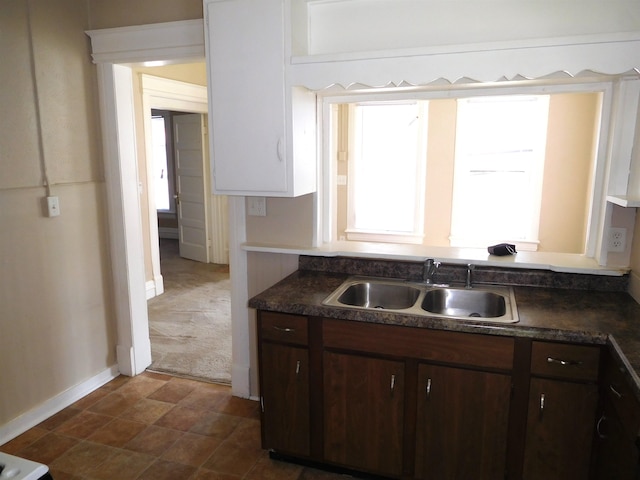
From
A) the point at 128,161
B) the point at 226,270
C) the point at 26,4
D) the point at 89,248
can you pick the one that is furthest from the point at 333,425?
the point at 226,270

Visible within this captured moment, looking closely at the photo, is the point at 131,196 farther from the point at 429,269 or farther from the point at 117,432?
the point at 429,269

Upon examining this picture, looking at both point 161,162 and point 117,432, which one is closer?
point 117,432

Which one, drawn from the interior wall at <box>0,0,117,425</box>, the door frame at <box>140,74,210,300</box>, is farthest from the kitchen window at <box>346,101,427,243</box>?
the interior wall at <box>0,0,117,425</box>

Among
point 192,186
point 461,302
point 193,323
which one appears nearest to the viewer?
point 461,302

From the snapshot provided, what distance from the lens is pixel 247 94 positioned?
2154mm

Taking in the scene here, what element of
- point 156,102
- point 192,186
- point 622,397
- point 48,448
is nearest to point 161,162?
point 192,186

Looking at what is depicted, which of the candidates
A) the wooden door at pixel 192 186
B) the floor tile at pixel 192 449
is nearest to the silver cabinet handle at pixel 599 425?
the floor tile at pixel 192 449

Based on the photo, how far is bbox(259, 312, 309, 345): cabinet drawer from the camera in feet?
6.82

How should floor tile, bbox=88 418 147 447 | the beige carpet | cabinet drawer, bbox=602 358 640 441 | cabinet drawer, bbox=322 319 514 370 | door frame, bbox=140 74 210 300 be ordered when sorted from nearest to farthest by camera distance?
1. cabinet drawer, bbox=602 358 640 441
2. cabinet drawer, bbox=322 319 514 370
3. floor tile, bbox=88 418 147 447
4. the beige carpet
5. door frame, bbox=140 74 210 300

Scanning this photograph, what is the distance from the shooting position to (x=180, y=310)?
14.8ft

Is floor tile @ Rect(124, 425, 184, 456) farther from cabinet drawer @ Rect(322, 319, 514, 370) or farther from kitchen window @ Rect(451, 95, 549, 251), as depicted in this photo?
kitchen window @ Rect(451, 95, 549, 251)

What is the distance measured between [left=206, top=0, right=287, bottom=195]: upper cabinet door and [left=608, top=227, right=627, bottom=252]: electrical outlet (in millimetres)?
1510

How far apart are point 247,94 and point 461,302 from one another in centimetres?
140

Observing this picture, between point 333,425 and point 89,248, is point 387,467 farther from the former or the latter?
point 89,248
